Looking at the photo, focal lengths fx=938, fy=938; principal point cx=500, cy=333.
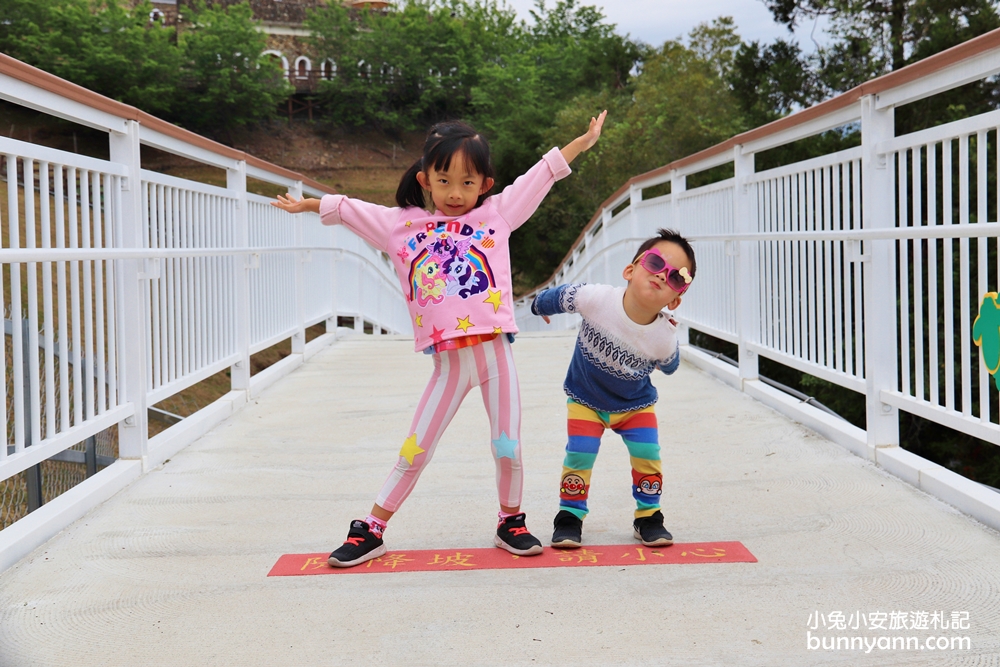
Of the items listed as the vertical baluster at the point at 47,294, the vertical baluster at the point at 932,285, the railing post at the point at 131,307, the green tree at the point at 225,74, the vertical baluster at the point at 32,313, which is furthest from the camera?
the green tree at the point at 225,74

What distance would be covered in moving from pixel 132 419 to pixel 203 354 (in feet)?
3.50

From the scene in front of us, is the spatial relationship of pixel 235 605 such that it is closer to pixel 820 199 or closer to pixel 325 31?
Answer: pixel 820 199

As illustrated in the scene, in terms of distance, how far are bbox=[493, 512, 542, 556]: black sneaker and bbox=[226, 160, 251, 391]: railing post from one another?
10.1 ft

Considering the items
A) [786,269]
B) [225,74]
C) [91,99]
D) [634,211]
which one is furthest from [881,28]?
[225,74]

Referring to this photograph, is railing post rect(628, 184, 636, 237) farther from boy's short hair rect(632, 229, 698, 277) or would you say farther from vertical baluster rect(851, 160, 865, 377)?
boy's short hair rect(632, 229, 698, 277)

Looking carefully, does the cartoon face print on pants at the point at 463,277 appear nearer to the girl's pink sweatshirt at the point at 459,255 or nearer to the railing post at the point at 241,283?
the girl's pink sweatshirt at the point at 459,255

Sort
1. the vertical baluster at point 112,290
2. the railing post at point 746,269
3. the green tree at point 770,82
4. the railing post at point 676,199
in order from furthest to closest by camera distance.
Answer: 1. the green tree at point 770,82
2. the railing post at point 676,199
3. the railing post at point 746,269
4. the vertical baluster at point 112,290

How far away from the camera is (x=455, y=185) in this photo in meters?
2.78

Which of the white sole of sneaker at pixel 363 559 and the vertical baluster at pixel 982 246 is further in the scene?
the vertical baluster at pixel 982 246

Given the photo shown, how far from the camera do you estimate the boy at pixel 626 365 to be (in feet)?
9.25

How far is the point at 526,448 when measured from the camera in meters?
4.36

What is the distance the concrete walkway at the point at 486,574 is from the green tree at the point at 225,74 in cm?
3944

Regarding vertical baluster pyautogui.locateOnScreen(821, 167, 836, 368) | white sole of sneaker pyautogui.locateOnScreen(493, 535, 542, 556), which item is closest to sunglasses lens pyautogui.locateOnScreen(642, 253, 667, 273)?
white sole of sneaker pyautogui.locateOnScreen(493, 535, 542, 556)

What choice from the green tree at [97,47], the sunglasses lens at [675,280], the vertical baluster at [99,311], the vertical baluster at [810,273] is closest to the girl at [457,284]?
the sunglasses lens at [675,280]
